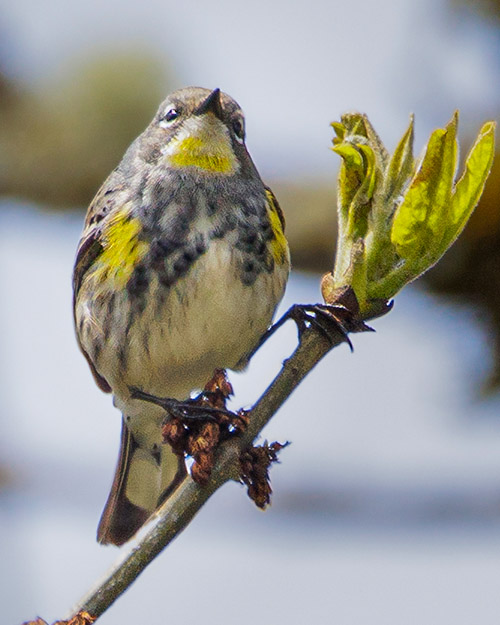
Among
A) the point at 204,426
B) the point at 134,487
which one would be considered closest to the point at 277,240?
the point at 134,487

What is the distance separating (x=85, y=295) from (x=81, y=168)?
1.94 metres

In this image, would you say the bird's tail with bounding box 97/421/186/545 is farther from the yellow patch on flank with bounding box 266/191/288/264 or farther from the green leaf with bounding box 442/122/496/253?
the green leaf with bounding box 442/122/496/253

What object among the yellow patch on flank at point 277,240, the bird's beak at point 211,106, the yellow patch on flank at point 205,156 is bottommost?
the yellow patch on flank at point 277,240

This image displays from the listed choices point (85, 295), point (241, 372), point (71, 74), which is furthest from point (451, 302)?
point (71, 74)

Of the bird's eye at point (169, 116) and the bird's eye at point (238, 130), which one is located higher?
the bird's eye at point (238, 130)

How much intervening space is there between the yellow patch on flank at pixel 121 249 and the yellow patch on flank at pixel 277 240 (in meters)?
0.45

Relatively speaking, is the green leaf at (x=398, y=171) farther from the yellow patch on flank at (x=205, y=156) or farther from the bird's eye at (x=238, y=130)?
the bird's eye at (x=238, y=130)

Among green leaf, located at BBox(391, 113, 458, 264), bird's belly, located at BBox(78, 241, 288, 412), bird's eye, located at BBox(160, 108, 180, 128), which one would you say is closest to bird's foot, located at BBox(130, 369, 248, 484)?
green leaf, located at BBox(391, 113, 458, 264)

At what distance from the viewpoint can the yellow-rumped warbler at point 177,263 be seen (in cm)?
351

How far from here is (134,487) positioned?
418 centimetres

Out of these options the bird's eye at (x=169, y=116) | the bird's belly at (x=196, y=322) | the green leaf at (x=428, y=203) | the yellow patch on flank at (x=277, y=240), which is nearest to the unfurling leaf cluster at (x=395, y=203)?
the green leaf at (x=428, y=203)

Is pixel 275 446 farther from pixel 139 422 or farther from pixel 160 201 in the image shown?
pixel 139 422

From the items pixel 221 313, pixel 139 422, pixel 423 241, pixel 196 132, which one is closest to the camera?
pixel 423 241

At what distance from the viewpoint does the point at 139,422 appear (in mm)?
4496
